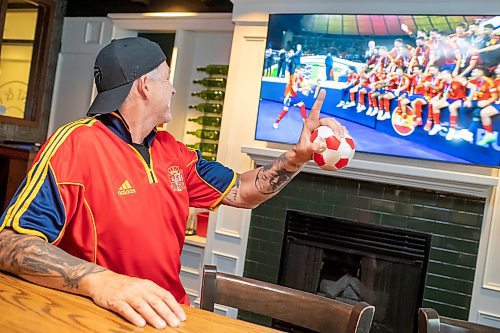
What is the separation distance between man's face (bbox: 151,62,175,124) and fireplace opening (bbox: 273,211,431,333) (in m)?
2.07

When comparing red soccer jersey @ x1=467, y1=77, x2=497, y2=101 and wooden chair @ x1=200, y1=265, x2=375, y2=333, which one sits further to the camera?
red soccer jersey @ x1=467, y1=77, x2=497, y2=101

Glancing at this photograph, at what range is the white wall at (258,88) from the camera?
3158mm

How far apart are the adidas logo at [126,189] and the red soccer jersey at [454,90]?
2193mm

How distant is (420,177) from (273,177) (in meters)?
1.64

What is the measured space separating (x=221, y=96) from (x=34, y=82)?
2009 mm

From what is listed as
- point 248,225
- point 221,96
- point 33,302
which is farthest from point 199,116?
point 33,302

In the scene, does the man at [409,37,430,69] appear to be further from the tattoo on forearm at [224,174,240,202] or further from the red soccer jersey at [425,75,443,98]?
the tattoo on forearm at [224,174,240,202]

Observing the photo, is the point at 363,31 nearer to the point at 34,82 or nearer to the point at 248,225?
the point at 248,225

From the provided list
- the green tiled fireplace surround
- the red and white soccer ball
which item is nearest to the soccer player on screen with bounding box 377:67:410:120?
the green tiled fireplace surround

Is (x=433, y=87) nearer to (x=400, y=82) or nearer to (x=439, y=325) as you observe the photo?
(x=400, y=82)

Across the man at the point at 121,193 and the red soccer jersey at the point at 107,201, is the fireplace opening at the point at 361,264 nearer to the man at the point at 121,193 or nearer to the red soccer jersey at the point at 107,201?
the man at the point at 121,193

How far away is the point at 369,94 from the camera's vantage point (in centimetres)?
337

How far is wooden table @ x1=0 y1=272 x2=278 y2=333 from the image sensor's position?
3.06 ft

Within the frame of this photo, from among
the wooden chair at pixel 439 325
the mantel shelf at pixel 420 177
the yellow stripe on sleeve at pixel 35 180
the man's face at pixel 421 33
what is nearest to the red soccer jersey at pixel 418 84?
the man's face at pixel 421 33
